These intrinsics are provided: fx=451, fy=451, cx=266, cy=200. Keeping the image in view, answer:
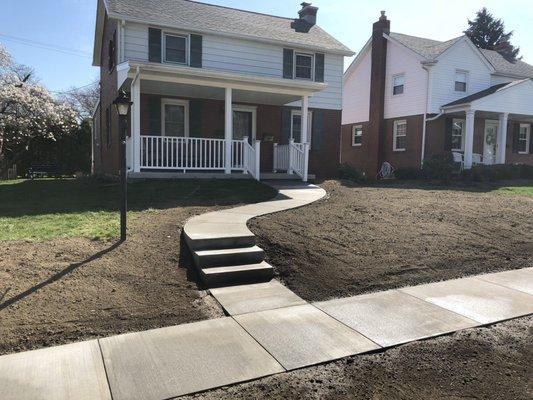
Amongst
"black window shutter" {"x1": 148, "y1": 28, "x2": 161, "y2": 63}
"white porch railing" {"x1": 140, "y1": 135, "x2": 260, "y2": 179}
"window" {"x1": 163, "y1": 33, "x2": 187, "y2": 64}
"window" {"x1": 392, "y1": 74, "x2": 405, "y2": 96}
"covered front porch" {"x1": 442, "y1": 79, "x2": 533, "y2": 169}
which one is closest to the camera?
"white porch railing" {"x1": 140, "y1": 135, "x2": 260, "y2": 179}

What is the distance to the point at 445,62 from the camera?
2170 centimetres

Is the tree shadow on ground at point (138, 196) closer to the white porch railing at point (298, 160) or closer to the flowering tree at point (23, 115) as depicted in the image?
the white porch railing at point (298, 160)

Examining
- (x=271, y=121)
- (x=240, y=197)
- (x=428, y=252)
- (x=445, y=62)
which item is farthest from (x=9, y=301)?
(x=445, y=62)

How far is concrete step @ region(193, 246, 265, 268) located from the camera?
5867 millimetres

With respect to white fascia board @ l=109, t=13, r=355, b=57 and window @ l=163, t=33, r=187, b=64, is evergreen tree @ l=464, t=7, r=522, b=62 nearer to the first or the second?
white fascia board @ l=109, t=13, r=355, b=57

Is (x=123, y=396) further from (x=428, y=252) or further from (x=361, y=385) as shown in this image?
(x=428, y=252)

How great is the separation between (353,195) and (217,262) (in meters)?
6.19

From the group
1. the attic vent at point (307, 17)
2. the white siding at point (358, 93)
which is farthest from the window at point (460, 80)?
the attic vent at point (307, 17)

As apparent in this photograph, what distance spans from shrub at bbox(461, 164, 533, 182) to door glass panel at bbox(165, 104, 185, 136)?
11500mm

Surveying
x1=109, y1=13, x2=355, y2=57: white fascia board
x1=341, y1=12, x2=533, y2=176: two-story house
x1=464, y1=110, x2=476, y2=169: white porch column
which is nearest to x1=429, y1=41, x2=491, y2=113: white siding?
x1=341, y1=12, x2=533, y2=176: two-story house

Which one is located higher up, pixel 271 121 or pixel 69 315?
pixel 271 121

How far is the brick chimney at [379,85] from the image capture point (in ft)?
78.2

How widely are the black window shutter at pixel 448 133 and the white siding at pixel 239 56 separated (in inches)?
277

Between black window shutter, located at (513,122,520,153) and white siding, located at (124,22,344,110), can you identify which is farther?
black window shutter, located at (513,122,520,153)
